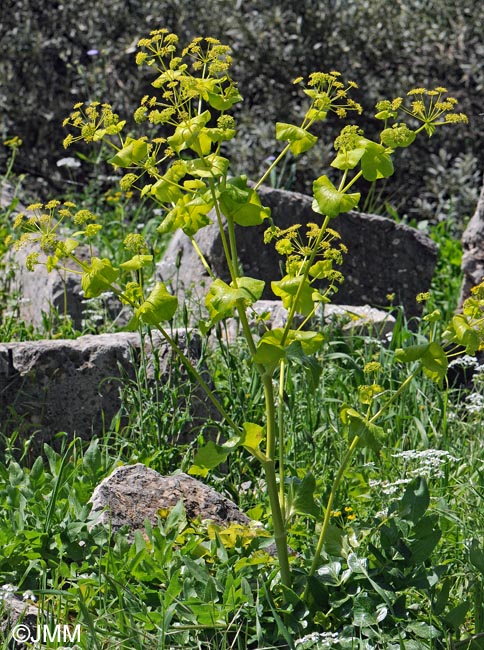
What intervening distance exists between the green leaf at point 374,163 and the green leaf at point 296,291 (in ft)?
1.01

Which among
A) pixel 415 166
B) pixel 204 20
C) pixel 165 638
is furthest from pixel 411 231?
pixel 165 638

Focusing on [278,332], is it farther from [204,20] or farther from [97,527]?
[204,20]

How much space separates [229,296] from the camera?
2.42m

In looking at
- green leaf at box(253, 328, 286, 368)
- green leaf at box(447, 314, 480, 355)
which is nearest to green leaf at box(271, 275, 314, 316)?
green leaf at box(253, 328, 286, 368)

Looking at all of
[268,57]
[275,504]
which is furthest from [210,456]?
[268,57]

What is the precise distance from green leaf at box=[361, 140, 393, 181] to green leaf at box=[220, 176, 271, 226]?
289mm

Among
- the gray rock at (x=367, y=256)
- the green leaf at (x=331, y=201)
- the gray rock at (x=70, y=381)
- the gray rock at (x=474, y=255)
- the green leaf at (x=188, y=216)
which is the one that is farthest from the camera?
the gray rock at (x=367, y=256)

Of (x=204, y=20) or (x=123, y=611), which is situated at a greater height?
(x=204, y=20)

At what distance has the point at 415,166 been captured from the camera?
287 inches

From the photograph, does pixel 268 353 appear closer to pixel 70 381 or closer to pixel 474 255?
pixel 70 381

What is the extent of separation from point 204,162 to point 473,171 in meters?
5.27

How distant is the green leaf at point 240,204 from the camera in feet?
8.25

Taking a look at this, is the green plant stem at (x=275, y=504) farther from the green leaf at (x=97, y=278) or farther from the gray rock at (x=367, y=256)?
the gray rock at (x=367, y=256)

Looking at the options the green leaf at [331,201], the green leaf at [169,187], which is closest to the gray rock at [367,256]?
the green leaf at [169,187]
